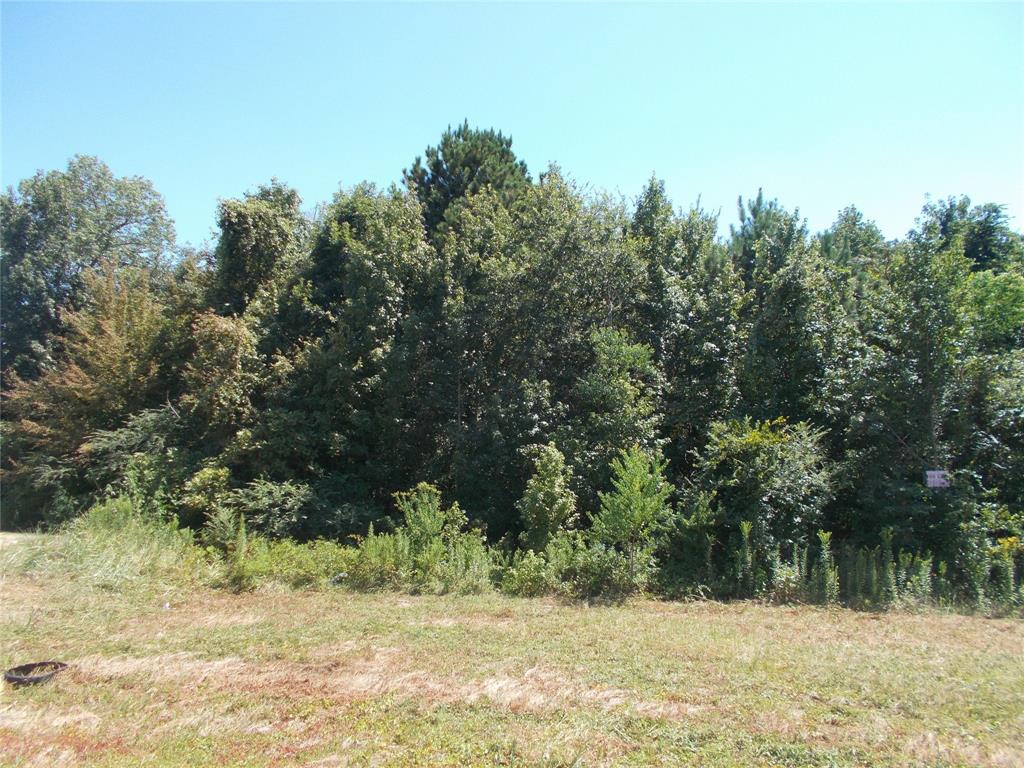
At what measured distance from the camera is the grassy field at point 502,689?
4430mm

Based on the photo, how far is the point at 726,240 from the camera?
19781 mm

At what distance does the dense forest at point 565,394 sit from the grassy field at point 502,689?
9.34 feet

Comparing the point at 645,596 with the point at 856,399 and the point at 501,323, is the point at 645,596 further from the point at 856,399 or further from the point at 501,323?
the point at 501,323

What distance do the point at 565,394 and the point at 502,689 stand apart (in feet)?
34.3

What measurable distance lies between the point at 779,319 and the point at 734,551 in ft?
19.1

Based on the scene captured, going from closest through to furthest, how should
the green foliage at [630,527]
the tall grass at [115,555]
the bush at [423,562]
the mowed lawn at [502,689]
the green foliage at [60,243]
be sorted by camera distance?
the mowed lawn at [502,689] < the tall grass at [115,555] < the green foliage at [630,527] < the bush at [423,562] < the green foliage at [60,243]

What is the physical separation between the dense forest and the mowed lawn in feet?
9.24

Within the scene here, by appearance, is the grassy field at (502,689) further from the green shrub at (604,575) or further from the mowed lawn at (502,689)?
the green shrub at (604,575)

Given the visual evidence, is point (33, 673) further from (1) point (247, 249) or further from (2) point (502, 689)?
(1) point (247, 249)

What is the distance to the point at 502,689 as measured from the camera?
5629 mm

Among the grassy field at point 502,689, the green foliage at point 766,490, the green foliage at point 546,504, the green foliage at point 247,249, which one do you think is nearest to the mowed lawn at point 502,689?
the grassy field at point 502,689

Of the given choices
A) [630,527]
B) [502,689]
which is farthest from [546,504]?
[502,689]

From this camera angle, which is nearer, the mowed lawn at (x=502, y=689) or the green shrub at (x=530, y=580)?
the mowed lawn at (x=502, y=689)

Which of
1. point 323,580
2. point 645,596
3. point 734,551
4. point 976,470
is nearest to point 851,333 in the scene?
point 976,470
